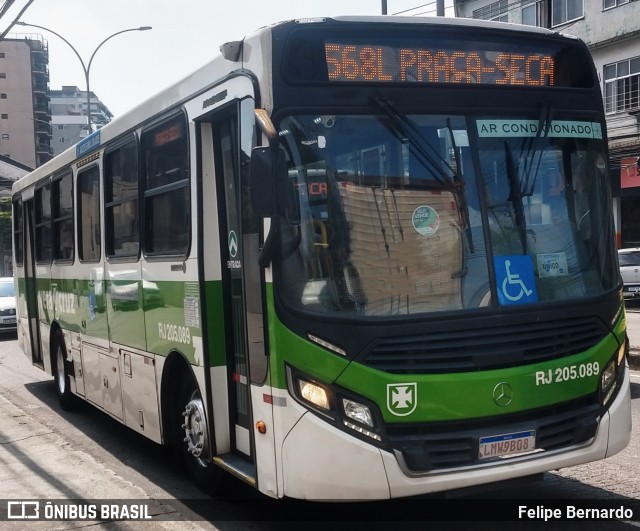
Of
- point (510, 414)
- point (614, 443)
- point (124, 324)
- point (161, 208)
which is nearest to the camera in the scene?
point (510, 414)

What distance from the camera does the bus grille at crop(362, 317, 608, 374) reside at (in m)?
4.86

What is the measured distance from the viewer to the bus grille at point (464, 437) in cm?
481

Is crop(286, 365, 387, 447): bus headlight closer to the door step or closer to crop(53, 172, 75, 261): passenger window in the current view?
the door step

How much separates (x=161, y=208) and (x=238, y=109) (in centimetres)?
189

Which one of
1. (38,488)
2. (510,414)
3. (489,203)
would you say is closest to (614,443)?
(510,414)

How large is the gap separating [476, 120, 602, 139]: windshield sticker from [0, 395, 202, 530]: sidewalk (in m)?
3.25

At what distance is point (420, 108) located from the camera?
5137mm

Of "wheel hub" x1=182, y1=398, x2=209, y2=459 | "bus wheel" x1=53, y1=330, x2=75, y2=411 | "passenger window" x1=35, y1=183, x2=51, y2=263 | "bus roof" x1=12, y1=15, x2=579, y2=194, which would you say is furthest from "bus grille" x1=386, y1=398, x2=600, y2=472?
"passenger window" x1=35, y1=183, x2=51, y2=263

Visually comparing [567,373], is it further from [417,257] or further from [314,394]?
[314,394]

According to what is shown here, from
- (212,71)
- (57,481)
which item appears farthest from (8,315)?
(212,71)

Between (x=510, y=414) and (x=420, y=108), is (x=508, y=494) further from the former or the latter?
(x=420, y=108)

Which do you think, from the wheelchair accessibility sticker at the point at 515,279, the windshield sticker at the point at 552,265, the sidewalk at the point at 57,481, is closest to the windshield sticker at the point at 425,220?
the wheelchair accessibility sticker at the point at 515,279

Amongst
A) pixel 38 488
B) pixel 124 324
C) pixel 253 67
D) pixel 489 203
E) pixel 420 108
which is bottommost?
pixel 38 488

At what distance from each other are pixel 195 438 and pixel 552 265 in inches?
119
